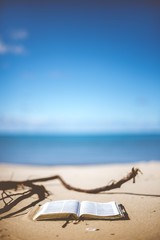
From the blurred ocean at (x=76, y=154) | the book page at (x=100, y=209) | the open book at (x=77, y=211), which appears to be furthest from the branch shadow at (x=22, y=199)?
the blurred ocean at (x=76, y=154)

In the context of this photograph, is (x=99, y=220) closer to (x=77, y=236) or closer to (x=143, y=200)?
(x=77, y=236)

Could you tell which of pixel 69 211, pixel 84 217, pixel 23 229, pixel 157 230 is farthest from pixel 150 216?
pixel 23 229

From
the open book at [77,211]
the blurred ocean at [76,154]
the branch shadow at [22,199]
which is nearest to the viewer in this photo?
the open book at [77,211]

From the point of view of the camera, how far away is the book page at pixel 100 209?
3.89 metres

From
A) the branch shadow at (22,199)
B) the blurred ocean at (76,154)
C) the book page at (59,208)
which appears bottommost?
the branch shadow at (22,199)

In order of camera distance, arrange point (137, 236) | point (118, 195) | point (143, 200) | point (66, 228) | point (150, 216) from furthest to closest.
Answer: point (118, 195) → point (143, 200) → point (150, 216) → point (66, 228) → point (137, 236)

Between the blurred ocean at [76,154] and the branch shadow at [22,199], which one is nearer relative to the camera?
the branch shadow at [22,199]

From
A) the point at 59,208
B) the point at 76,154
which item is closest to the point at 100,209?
the point at 59,208

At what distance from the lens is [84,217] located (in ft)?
12.7

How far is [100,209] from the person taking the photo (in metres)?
4.14

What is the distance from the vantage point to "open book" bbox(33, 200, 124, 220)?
3822 millimetres

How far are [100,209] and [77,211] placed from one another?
47 cm

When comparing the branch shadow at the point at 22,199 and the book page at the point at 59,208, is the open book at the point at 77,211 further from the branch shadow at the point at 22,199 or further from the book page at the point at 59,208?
the branch shadow at the point at 22,199

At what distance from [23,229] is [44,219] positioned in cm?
40
